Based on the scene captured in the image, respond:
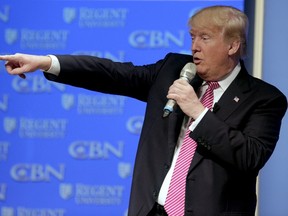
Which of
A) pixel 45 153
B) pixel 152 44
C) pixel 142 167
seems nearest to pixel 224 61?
pixel 142 167

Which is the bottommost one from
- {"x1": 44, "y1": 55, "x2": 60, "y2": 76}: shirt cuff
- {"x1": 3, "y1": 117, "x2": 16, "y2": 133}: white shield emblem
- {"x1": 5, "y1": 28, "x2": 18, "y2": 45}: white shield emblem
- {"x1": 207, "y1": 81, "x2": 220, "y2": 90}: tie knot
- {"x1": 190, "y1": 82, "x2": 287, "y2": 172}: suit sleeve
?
{"x1": 3, "y1": 117, "x2": 16, "y2": 133}: white shield emblem

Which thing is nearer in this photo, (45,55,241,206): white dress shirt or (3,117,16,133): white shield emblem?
(45,55,241,206): white dress shirt

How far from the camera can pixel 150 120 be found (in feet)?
6.42

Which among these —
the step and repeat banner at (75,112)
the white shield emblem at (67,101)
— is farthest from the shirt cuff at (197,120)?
the white shield emblem at (67,101)

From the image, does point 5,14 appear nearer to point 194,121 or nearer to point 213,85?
point 213,85

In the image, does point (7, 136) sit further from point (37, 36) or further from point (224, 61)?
point (224, 61)

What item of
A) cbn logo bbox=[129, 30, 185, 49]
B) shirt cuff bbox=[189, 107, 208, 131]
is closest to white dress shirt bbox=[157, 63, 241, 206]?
shirt cuff bbox=[189, 107, 208, 131]

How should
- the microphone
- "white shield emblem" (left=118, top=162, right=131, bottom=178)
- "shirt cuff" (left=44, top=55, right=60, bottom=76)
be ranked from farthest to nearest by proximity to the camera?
"white shield emblem" (left=118, top=162, right=131, bottom=178) → "shirt cuff" (left=44, top=55, right=60, bottom=76) → the microphone

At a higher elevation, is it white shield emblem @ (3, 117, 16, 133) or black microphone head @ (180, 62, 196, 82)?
black microphone head @ (180, 62, 196, 82)

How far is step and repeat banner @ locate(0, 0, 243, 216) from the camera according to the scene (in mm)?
3213

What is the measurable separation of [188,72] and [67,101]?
1.50m

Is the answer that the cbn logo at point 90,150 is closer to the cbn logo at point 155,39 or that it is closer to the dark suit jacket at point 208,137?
the cbn logo at point 155,39

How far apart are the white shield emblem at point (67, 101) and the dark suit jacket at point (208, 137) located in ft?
4.05

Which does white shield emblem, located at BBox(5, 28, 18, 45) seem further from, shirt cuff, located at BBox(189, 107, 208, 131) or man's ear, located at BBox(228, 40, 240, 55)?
shirt cuff, located at BBox(189, 107, 208, 131)
